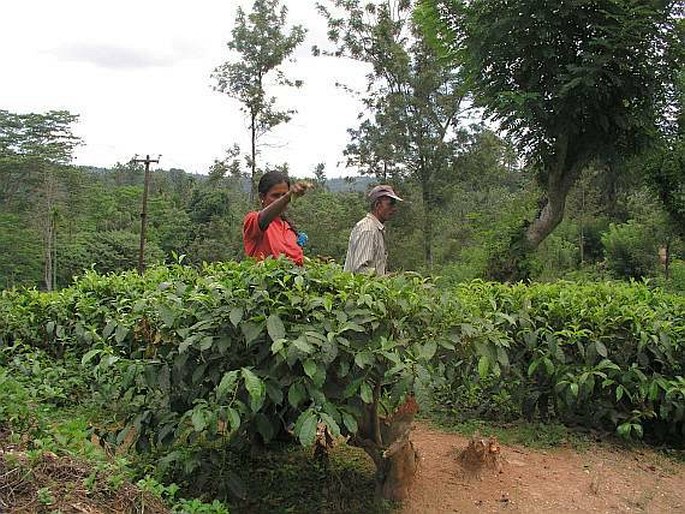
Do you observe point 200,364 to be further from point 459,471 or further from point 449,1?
point 449,1

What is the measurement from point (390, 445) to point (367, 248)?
1360 mm

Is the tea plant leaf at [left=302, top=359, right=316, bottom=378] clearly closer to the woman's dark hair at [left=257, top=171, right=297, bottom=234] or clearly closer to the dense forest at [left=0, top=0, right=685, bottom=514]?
the dense forest at [left=0, top=0, right=685, bottom=514]

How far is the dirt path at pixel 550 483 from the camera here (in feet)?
10.1

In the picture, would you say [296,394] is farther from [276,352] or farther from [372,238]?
[372,238]

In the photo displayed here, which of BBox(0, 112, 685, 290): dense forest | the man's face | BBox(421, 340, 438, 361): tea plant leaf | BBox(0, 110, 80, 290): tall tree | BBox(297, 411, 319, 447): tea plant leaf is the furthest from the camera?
BBox(0, 110, 80, 290): tall tree

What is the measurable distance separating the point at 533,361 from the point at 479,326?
1285 mm

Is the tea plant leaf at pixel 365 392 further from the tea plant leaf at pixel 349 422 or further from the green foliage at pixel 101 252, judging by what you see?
the green foliage at pixel 101 252

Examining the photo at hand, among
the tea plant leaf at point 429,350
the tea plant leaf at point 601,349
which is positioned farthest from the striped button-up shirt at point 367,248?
the tea plant leaf at point 429,350

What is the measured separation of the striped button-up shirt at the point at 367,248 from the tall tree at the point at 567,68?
3581 mm

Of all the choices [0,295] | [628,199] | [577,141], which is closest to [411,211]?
[628,199]

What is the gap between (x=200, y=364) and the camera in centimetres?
254

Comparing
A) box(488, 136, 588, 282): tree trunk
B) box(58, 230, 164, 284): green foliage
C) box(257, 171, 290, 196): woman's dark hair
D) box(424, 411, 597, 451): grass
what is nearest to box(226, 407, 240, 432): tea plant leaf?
box(257, 171, 290, 196): woman's dark hair

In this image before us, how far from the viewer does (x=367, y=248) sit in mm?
3883

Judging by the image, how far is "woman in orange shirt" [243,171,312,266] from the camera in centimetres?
315
